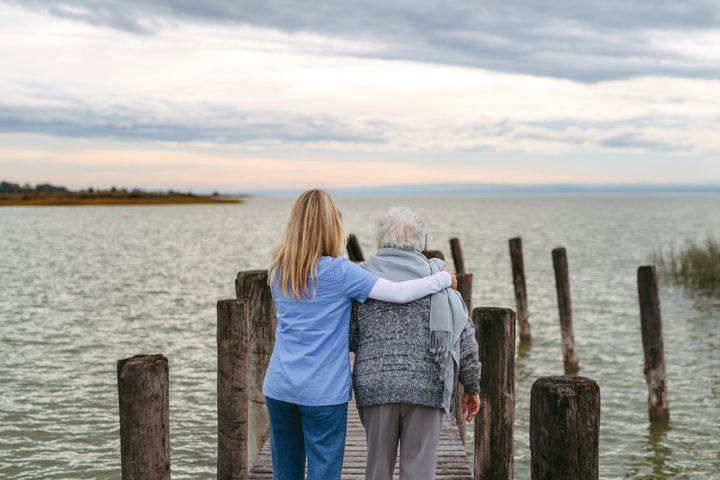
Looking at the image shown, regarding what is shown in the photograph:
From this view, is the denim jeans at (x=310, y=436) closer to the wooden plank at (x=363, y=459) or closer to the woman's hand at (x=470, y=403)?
the woman's hand at (x=470, y=403)

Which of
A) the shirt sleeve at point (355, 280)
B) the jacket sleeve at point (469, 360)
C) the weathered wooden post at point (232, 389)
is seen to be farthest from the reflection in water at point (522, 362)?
the shirt sleeve at point (355, 280)

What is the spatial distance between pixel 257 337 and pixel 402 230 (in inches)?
133

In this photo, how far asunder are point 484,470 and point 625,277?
25424 mm

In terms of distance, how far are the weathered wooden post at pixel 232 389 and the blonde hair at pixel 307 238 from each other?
6.45 feet

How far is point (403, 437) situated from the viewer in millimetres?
4023

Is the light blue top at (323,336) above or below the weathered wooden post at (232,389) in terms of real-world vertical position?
above

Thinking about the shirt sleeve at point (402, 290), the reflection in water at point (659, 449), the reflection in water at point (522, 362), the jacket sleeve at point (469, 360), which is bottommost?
the reflection in water at point (659, 449)

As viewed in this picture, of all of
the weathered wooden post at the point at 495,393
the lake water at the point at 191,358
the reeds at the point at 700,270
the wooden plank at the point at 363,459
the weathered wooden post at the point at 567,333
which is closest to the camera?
the weathered wooden post at the point at 495,393

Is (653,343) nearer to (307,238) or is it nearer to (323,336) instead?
(323,336)

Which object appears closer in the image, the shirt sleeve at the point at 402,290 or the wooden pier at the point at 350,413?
the wooden pier at the point at 350,413

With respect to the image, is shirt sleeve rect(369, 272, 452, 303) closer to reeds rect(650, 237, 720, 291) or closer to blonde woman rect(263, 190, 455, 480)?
blonde woman rect(263, 190, 455, 480)

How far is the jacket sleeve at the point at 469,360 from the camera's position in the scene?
13.1ft

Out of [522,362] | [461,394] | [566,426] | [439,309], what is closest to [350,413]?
[461,394]

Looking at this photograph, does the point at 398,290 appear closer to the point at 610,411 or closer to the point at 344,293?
the point at 344,293
